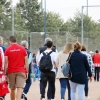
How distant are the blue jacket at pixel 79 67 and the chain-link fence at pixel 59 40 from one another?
23.6m

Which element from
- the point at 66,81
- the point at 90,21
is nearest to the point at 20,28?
the point at 90,21

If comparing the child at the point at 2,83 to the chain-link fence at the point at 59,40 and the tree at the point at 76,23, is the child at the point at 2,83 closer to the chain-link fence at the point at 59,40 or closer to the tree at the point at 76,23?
the chain-link fence at the point at 59,40

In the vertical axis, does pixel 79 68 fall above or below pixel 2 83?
above

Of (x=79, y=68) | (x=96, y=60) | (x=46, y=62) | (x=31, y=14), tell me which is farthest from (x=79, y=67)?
(x=31, y=14)

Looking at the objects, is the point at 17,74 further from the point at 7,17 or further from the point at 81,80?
the point at 7,17

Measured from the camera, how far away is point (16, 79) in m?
12.3

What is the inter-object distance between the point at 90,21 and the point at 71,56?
43.2 meters

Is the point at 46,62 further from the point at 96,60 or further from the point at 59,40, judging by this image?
the point at 59,40

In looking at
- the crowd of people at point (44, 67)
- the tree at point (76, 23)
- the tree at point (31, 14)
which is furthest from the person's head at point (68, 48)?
the tree at point (31, 14)

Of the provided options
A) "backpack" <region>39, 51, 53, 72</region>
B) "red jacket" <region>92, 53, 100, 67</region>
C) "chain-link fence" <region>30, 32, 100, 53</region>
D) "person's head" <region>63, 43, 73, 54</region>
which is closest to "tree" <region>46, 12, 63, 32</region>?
"chain-link fence" <region>30, 32, 100, 53</region>

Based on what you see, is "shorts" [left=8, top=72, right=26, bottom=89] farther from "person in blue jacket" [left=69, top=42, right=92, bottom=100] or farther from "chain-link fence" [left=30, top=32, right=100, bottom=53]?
"chain-link fence" [left=30, top=32, right=100, bottom=53]

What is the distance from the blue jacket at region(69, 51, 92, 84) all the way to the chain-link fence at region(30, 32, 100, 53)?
77.3ft

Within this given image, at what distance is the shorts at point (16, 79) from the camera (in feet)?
40.0

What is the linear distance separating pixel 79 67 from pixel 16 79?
1.83 meters
